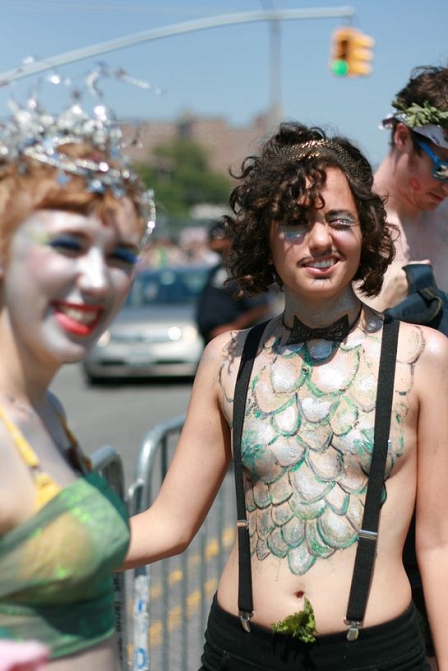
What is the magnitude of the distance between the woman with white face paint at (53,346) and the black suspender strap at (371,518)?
0.76 meters

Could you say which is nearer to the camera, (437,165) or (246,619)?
(246,619)

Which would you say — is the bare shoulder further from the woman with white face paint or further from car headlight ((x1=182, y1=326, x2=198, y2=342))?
car headlight ((x1=182, y1=326, x2=198, y2=342))

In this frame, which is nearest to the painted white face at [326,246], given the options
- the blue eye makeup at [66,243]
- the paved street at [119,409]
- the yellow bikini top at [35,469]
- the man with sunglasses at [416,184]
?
the man with sunglasses at [416,184]

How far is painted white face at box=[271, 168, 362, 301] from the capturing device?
8.42ft

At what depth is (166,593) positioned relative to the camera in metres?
4.54

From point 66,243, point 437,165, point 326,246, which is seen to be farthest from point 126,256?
point 437,165

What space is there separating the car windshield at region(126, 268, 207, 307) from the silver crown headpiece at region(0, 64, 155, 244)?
551 inches

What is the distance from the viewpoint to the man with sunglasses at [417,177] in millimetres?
3135

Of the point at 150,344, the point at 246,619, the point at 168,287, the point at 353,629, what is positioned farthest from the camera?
the point at 168,287

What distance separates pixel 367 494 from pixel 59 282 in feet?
3.37

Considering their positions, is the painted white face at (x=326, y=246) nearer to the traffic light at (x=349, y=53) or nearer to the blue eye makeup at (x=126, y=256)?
the blue eye makeup at (x=126, y=256)

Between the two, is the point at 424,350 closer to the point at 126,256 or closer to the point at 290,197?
the point at 290,197

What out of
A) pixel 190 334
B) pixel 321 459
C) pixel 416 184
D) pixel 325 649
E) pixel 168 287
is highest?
pixel 416 184

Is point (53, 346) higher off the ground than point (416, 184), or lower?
lower
